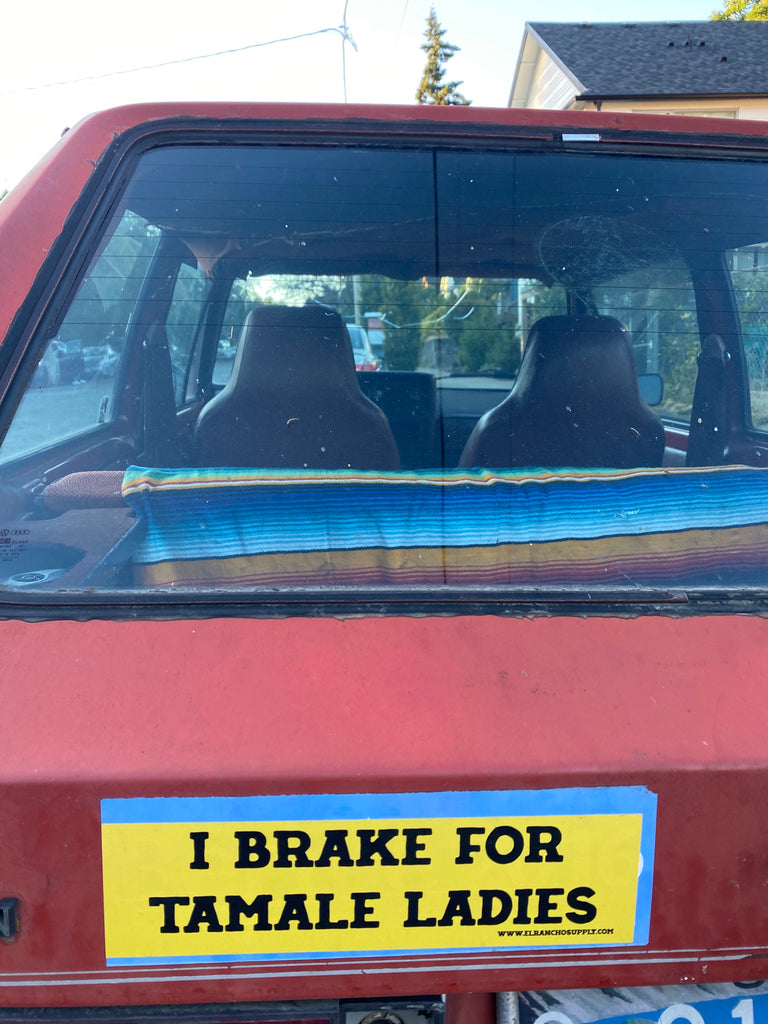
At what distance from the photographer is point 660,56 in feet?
57.5

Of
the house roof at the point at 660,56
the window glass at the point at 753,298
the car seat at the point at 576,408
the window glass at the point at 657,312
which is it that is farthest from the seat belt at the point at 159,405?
the house roof at the point at 660,56

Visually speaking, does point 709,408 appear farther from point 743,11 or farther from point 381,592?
point 743,11

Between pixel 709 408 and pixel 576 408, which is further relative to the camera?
pixel 709 408

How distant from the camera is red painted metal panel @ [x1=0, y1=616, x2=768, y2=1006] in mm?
1032

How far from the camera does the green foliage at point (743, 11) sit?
73.2ft

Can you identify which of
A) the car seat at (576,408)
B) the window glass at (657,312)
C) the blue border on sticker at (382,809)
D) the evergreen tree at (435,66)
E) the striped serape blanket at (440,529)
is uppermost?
the evergreen tree at (435,66)

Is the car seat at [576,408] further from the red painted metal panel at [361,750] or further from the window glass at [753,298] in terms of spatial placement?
the red painted metal panel at [361,750]

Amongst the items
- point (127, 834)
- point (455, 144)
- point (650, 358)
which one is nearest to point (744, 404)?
point (650, 358)

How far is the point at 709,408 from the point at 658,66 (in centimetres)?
1800

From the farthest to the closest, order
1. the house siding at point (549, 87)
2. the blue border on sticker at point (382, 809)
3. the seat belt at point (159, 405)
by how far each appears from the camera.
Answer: the house siding at point (549, 87) → the seat belt at point (159, 405) → the blue border on sticker at point (382, 809)

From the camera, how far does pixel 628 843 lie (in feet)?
3.51

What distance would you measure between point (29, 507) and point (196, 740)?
18.4 inches

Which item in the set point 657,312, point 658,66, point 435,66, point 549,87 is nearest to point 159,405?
point 657,312

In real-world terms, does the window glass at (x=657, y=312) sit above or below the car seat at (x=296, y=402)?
above
